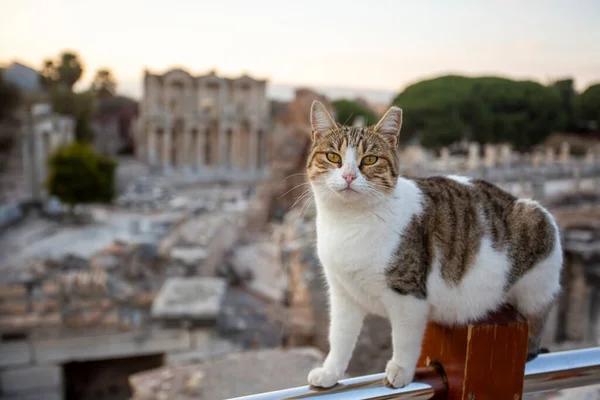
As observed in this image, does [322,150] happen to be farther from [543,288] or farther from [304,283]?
[304,283]

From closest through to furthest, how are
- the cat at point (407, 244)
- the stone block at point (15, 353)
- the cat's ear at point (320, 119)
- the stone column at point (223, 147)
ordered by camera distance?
Result: 1. the cat at point (407, 244)
2. the cat's ear at point (320, 119)
3. the stone block at point (15, 353)
4. the stone column at point (223, 147)

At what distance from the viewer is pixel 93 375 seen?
727 centimetres

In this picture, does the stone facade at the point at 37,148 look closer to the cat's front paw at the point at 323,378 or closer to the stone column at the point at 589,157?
the stone column at the point at 589,157

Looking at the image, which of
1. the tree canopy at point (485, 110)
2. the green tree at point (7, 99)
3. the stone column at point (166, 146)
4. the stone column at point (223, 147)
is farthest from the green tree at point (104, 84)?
the tree canopy at point (485, 110)

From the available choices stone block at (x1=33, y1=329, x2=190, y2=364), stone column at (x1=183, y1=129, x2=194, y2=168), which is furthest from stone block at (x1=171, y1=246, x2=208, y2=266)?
stone column at (x1=183, y1=129, x2=194, y2=168)

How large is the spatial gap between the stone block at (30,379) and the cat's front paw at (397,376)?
6274 mm

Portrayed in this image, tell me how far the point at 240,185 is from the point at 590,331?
110 ft

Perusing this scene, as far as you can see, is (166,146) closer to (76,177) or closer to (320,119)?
(76,177)

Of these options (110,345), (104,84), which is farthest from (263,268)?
(104,84)

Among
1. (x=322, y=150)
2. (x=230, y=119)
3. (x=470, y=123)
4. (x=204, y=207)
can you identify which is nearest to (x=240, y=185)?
(x=230, y=119)

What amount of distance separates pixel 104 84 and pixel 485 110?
37810 millimetres

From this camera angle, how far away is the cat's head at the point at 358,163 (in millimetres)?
1812

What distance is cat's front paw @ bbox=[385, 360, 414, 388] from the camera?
172 centimetres

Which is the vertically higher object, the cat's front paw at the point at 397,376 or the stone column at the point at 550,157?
the stone column at the point at 550,157
